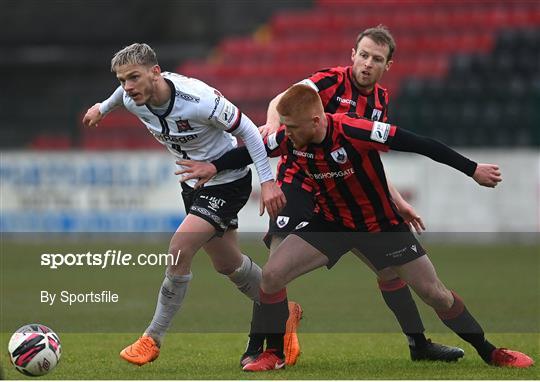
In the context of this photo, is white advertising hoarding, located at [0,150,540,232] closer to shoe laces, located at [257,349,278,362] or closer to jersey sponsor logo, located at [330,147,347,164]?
shoe laces, located at [257,349,278,362]

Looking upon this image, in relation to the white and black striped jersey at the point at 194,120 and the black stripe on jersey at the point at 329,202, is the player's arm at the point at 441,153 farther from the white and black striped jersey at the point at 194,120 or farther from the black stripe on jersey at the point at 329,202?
the white and black striped jersey at the point at 194,120

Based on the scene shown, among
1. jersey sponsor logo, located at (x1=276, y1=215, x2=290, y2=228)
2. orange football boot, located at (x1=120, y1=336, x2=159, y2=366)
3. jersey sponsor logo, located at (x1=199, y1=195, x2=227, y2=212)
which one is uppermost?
jersey sponsor logo, located at (x1=199, y1=195, x2=227, y2=212)

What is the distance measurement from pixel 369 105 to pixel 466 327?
145 cm

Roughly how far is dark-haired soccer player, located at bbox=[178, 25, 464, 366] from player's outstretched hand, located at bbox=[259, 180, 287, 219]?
0.39 metres

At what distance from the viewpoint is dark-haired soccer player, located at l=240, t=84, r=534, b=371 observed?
5.66 metres

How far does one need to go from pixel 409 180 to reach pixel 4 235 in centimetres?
626

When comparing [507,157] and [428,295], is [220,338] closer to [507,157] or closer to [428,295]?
[428,295]

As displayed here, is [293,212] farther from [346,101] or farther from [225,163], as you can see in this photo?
[346,101]

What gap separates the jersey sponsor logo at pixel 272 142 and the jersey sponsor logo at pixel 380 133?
625 millimetres

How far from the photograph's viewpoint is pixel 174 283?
6.27m

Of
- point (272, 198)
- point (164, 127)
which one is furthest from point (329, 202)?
point (164, 127)

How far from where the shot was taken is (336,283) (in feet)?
36.9

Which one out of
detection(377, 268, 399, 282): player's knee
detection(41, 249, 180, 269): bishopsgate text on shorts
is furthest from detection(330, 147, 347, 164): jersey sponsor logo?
detection(41, 249, 180, 269): bishopsgate text on shorts

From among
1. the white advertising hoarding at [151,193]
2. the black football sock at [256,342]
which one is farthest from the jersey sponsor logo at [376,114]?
the white advertising hoarding at [151,193]
